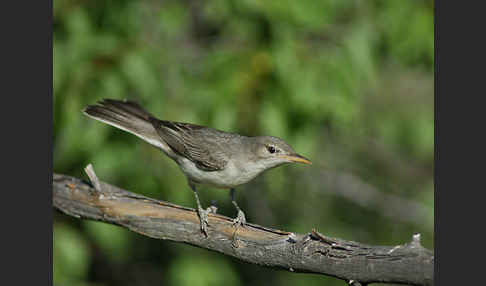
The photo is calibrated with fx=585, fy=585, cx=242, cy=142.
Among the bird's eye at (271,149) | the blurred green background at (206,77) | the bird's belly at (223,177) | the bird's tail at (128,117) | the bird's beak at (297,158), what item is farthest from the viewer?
the blurred green background at (206,77)

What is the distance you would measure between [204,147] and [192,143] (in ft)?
0.45

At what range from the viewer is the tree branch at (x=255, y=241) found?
2986mm

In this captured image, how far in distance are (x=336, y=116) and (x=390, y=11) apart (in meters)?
1.45

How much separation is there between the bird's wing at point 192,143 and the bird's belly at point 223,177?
1.7 inches

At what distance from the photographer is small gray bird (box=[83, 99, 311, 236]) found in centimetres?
463

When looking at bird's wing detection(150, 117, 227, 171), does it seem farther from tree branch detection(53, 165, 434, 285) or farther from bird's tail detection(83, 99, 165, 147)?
tree branch detection(53, 165, 434, 285)

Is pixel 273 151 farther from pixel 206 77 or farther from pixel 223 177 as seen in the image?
pixel 206 77

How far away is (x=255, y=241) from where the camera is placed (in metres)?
3.84

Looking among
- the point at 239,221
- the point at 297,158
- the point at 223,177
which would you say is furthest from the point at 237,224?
the point at 297,158

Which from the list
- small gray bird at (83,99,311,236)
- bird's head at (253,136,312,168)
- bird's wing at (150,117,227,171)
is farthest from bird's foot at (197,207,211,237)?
bird's head at (253,136,312,168)

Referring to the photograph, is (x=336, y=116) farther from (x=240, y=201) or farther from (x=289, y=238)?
(x=240, y=201)

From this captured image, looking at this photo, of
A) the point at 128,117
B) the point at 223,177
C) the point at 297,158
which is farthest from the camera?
the point at 128,117

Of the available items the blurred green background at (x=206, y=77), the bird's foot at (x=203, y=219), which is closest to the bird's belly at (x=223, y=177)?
the bird's foot at (x=203, y=219)

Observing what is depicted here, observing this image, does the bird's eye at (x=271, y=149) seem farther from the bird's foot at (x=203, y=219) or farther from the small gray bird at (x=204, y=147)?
the bird's foot at (x=203, y=219)
